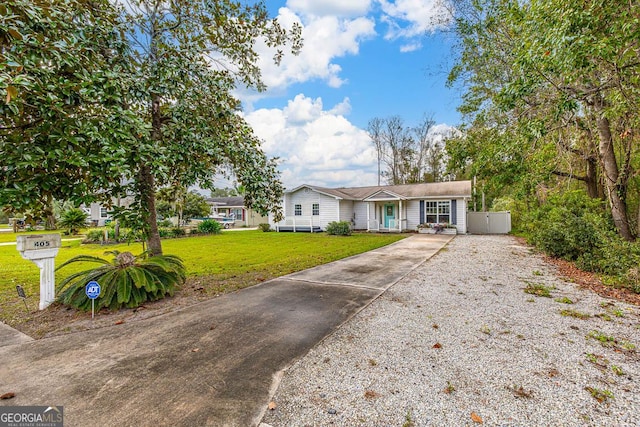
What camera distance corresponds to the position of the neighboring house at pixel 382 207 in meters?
18.2

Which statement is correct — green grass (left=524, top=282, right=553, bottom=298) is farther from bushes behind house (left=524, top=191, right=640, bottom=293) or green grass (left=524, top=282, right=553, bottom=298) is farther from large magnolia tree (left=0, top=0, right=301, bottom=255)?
large magnolia tree (left=0, top=0, right=301, bottom=255)

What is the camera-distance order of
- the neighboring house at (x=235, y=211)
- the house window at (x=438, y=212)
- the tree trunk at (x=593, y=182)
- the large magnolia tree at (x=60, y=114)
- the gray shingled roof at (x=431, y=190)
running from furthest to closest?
1. the neighboring house at (x=235, y=211)
2. the house window at (x=438, y=212)
3. the gray shingled roof at (x=431, y=190)
4. the tree trunk at (x=593, y=182)
5. the large magnolia tree at (x=60, y=114)

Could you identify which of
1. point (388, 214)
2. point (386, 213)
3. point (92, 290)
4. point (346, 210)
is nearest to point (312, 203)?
point (346, 210)

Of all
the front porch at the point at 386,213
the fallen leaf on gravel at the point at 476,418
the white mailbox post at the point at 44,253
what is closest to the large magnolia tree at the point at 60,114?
the white mailbox post at the point at 44,253

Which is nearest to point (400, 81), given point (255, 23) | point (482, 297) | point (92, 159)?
point (255, 23)

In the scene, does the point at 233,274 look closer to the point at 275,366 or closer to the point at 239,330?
the point at 239,330

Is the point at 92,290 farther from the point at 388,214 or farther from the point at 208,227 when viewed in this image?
the point at 388,214

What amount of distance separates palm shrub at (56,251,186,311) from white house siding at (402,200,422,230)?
16858mm

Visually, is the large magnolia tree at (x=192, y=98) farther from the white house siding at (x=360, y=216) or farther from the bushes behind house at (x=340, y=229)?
the white house siding at (x=360, y=216)

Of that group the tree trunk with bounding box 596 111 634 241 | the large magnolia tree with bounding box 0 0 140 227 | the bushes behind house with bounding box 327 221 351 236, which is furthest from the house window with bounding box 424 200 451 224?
the large magnolia tree with bounding box 0 0 140 227

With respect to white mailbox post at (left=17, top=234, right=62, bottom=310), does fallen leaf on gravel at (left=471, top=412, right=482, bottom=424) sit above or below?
below

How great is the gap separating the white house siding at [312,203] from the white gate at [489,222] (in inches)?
373

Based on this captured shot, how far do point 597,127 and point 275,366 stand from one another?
35.1 feet

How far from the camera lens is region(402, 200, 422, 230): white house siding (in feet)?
63.4
